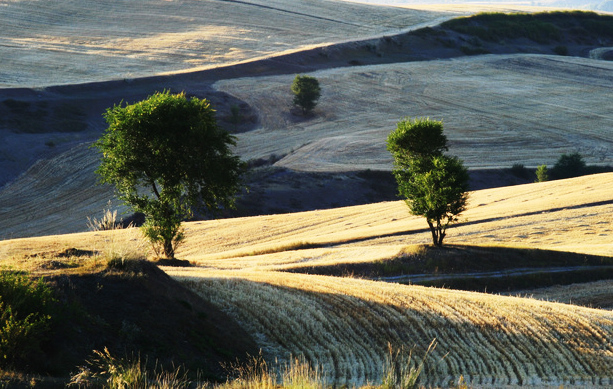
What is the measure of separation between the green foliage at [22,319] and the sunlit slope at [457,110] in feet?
164

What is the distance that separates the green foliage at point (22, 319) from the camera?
11.7m

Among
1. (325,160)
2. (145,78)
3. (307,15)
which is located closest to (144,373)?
(325,160)

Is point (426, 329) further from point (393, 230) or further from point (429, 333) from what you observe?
point (393, 230)

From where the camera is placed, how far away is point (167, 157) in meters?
29.7

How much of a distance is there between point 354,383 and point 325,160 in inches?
2117

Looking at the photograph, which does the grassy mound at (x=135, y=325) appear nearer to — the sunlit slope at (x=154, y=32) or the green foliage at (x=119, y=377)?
the green foliage at (x=119, y=377)

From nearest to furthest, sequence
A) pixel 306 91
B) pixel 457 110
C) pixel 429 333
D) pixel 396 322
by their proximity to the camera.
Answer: pixel 429 333 < pixel 396 322 < pixel 306 91 < pixel 457 110

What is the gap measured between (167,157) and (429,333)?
1657 centimetres

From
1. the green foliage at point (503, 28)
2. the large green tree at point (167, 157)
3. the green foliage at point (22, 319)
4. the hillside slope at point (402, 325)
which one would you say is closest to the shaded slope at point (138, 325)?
the green foliage at point (22, 319)

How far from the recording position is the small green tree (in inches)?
3243

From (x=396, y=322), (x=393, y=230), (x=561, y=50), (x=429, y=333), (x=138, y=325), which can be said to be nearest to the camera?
(x=138, y=325)

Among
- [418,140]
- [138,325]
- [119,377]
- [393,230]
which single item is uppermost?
[418,140]

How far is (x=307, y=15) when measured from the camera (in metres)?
128

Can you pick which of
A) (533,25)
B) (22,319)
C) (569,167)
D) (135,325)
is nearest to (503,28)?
(533,25)
